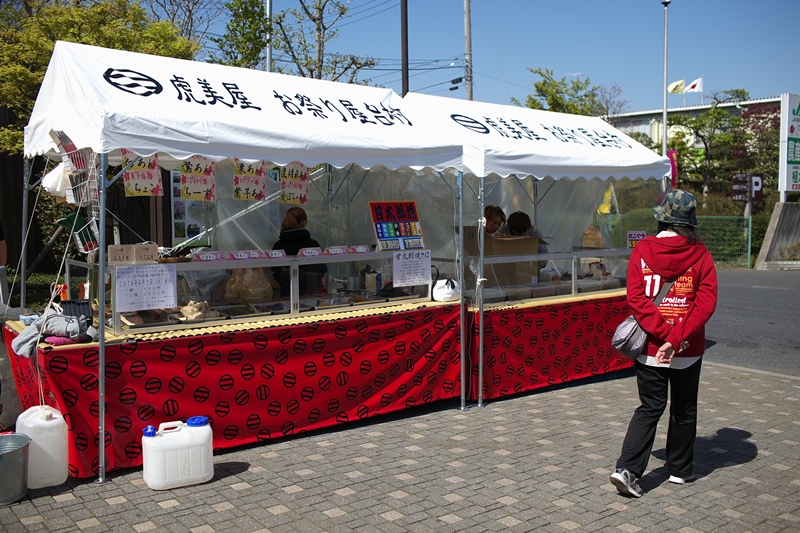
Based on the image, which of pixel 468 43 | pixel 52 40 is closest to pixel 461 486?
pixel 52 40

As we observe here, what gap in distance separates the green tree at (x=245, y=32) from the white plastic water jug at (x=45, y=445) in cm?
1102

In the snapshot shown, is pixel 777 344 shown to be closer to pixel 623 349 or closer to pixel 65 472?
pixel 623 349

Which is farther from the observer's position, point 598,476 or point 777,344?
point 777,344

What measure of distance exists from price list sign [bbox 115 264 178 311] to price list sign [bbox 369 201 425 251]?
78.9 inches

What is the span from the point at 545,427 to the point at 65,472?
11.3 feet

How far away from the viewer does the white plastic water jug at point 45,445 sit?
13.3ft

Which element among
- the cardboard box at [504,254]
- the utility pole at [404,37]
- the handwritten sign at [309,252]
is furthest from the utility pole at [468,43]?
the handwritten sign at [309,252]

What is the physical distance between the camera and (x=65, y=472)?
4180 millimetres

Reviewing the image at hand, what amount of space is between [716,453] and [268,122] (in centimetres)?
394

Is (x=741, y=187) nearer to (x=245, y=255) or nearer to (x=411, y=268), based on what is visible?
Answer: (x=411, y=268)

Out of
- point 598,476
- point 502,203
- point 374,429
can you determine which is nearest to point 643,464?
point 598,476

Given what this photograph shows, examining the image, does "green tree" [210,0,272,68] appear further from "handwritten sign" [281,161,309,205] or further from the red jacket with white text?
the red jacket with white text

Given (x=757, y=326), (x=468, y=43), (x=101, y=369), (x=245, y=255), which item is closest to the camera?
(x=101, y=369)

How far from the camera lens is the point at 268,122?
4.88 metres
